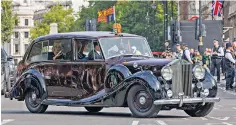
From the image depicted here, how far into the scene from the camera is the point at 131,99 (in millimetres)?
18797

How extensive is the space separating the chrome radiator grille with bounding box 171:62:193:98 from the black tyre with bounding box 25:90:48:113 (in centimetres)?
357

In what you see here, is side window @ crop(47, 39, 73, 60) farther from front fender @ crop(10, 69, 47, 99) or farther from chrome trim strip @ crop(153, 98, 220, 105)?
chrome trim strip @ crop(153, 98, 220, 105)

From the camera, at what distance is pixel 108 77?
19594 millimetres

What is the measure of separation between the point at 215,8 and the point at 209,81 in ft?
201

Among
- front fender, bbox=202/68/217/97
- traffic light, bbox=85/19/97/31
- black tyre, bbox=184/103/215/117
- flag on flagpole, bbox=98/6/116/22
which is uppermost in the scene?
flag on flagpole, bbox=98/6/116/22

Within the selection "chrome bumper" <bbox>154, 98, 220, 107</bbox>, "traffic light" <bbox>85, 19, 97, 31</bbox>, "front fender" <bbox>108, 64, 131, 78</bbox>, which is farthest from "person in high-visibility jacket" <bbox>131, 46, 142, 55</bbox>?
"traffic light" <bbox>85, 19, 97, 31</bbox>

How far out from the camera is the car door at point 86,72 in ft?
65.7

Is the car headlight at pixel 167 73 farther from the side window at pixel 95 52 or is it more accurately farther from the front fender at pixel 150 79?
the side window at pixel 95 52

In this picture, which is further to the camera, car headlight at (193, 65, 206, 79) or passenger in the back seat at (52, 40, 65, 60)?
passenger in the back seat at (52, 40, 65, 60)

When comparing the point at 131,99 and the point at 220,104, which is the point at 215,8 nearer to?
the point at 220,104

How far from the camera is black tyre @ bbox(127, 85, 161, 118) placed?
18484 millimetres

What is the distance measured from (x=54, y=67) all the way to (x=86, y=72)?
1042 millimetres

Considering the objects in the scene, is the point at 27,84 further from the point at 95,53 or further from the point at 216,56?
the point at 216,56

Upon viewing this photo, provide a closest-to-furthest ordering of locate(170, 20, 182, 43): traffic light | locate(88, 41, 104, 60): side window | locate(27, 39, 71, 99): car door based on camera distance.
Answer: locate(88, 41, 104, 60): side window < locate(27, 39, 71, 99): car door < locate(170, 20, 182, 43): traffic light
